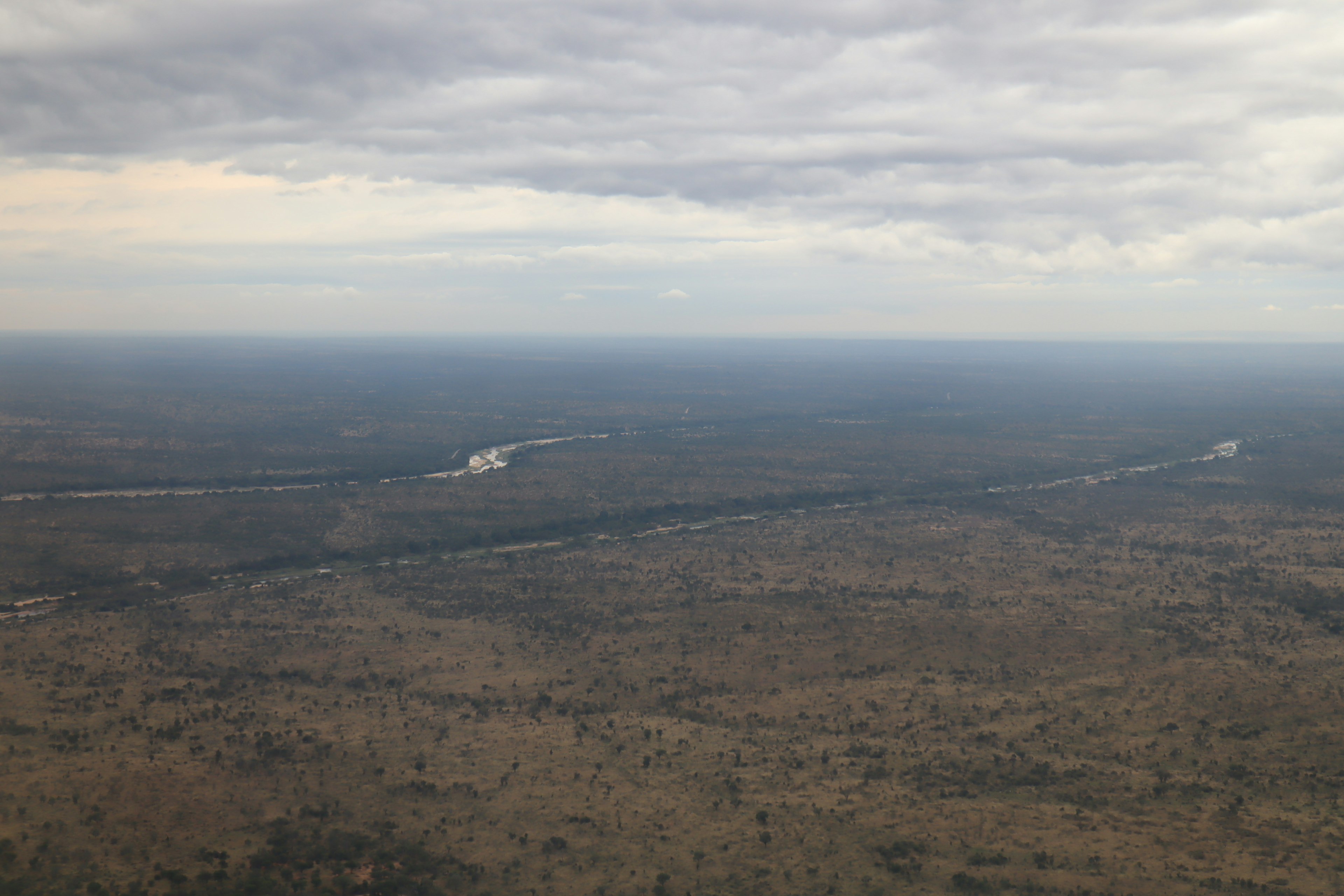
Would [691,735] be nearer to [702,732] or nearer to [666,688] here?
[702,732]

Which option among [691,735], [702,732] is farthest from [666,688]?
[691,735]

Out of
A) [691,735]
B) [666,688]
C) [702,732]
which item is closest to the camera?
[691,735]

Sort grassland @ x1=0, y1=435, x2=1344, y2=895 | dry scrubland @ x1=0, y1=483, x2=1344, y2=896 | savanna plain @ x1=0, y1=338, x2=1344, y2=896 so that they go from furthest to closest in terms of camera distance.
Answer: savanna plain @ x1=0, y1=338, x2=1344, y2=896 → grassland @ x1=0, y1=435, x2=1344, y2=895 → dry scrubland @ x1=0, y1=483, x2=1344, y2=896

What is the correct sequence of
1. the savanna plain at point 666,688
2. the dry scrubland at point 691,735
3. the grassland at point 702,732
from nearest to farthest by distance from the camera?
the dry scrubland at point 691,735 < the grassland at point 702,732 < the savanna plain at point 666,688

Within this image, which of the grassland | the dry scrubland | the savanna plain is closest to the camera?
the dry scrubland

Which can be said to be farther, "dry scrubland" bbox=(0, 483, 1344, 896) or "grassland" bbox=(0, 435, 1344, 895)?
"grassland" bbox=(0, 435, 1344, 895)
